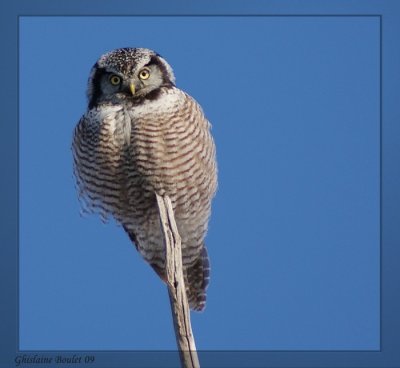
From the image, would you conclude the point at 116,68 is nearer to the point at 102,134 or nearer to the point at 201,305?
the point at 102,134

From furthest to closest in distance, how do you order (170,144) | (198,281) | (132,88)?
(198,281)
(170,144)
(132,88)

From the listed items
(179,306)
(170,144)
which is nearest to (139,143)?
(170,144)

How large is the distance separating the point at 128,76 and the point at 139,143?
30 cm

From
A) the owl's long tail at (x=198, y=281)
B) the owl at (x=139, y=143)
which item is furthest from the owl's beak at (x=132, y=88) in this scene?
the owl's long tail at (x=198, y=281)

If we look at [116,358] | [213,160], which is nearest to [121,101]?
[213,160]

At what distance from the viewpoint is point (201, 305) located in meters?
5.10

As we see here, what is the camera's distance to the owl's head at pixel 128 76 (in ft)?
14.5

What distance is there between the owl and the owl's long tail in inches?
13.8

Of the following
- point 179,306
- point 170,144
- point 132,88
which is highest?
point 132,88

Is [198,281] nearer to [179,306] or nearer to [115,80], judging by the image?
[179,306]

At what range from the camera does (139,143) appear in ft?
14.6

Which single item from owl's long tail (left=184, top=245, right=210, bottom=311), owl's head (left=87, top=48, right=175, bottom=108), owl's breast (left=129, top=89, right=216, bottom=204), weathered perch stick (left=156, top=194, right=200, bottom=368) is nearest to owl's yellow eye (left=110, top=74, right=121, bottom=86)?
owl's head (left=87, top=48, right=175, bottom=108)

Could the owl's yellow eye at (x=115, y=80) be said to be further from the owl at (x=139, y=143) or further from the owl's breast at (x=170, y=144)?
the owl's breast at (x=170, y=144)

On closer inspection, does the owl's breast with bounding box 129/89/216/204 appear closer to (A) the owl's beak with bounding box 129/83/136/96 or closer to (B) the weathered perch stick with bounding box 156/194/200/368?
(A) the owl's beak with bounding box 129/83/136/96
